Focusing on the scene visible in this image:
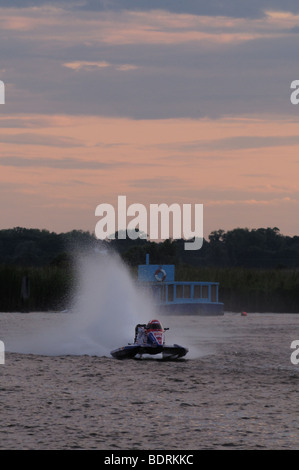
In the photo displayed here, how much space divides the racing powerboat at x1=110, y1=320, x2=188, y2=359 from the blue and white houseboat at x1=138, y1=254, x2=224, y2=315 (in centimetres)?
3026

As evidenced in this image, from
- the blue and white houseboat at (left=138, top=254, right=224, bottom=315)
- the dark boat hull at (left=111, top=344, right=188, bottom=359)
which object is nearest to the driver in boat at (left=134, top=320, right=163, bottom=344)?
the dark boat hull at (left=111, top=344, right=188, bottom=359)

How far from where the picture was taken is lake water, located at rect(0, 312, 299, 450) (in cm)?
1585

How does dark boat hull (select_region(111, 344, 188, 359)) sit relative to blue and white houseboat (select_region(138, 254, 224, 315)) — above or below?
below

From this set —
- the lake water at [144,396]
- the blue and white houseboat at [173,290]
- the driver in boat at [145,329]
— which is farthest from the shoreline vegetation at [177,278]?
the driver in boat at [145,329]

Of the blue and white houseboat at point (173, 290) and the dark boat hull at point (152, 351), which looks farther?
the blue and white houseboat at point (173, 290)

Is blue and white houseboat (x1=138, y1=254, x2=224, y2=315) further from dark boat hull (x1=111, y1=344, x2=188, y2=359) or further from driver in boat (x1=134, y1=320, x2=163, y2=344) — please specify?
dark boat hull (x1=111, y1=344, x2=188, y2=359)

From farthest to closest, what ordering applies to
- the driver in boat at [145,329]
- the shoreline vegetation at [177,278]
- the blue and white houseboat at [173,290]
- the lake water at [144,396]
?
the blue and white houseboat at [173,290] → the shoreline vegetation at [177,278] → the driver in boat at [145,329] → the lake water at [144,396]

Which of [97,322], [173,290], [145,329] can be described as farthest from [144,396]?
[173,290]

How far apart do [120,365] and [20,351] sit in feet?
17.9

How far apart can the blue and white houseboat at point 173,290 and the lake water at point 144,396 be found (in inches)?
840

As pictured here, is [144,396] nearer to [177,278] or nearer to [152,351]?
[152,351]

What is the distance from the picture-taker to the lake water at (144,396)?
52.0ft

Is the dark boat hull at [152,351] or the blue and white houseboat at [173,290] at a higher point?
the blue and white houseboat at [173,290]

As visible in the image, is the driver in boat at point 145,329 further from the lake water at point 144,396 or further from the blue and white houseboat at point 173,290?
the blue and white houseboat at point 173,290
